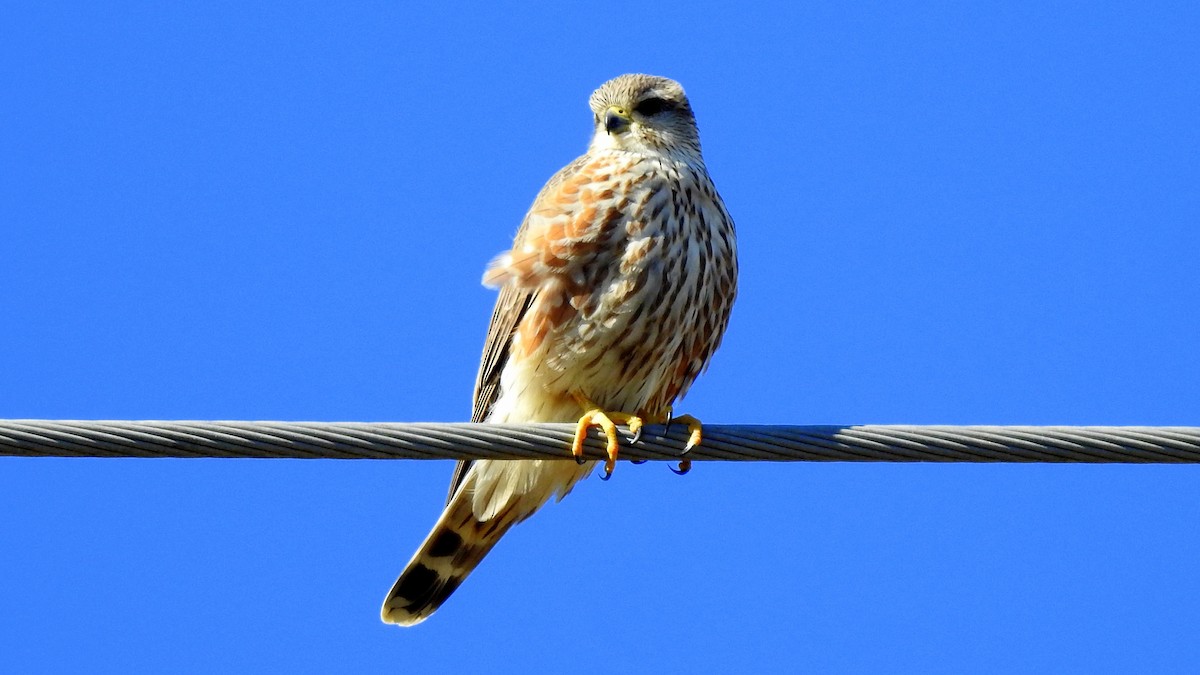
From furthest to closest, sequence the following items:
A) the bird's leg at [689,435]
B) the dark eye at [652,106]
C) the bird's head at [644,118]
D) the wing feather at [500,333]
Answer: the dark eye at [652,106], the bird's head at [644,118], the wing feather at [500,333], the bird's leg at [689,435]

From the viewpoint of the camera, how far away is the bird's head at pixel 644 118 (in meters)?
5.45

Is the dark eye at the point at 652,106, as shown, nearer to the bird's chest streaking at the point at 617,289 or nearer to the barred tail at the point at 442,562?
the bird's chest streaking at the point at 617,289

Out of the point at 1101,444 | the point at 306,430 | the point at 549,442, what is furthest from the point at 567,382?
the point at 1101,444

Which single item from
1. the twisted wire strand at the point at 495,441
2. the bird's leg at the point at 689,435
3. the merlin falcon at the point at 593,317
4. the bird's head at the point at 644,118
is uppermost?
the bird's head at the point at 644,118

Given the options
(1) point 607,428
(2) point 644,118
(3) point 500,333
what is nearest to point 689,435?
(1) point 607,428

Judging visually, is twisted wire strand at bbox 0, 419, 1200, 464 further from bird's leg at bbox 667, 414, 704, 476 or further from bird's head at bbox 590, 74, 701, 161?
bird's head at bbox 590, 74, 701, 161

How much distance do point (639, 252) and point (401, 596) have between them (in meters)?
1.46

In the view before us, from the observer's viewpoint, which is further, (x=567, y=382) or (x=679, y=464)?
(x=567, y=382)

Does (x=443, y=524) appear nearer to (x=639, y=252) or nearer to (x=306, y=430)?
(x=639, y=252)

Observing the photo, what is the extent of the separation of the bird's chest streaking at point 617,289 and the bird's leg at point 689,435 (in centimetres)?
40

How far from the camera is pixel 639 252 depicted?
488 centimetres

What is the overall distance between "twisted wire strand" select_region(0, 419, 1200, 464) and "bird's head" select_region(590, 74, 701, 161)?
1.80 meters

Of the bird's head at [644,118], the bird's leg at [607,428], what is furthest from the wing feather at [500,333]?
the bird's leg at [607,428]

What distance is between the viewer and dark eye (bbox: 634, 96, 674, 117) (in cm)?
556
